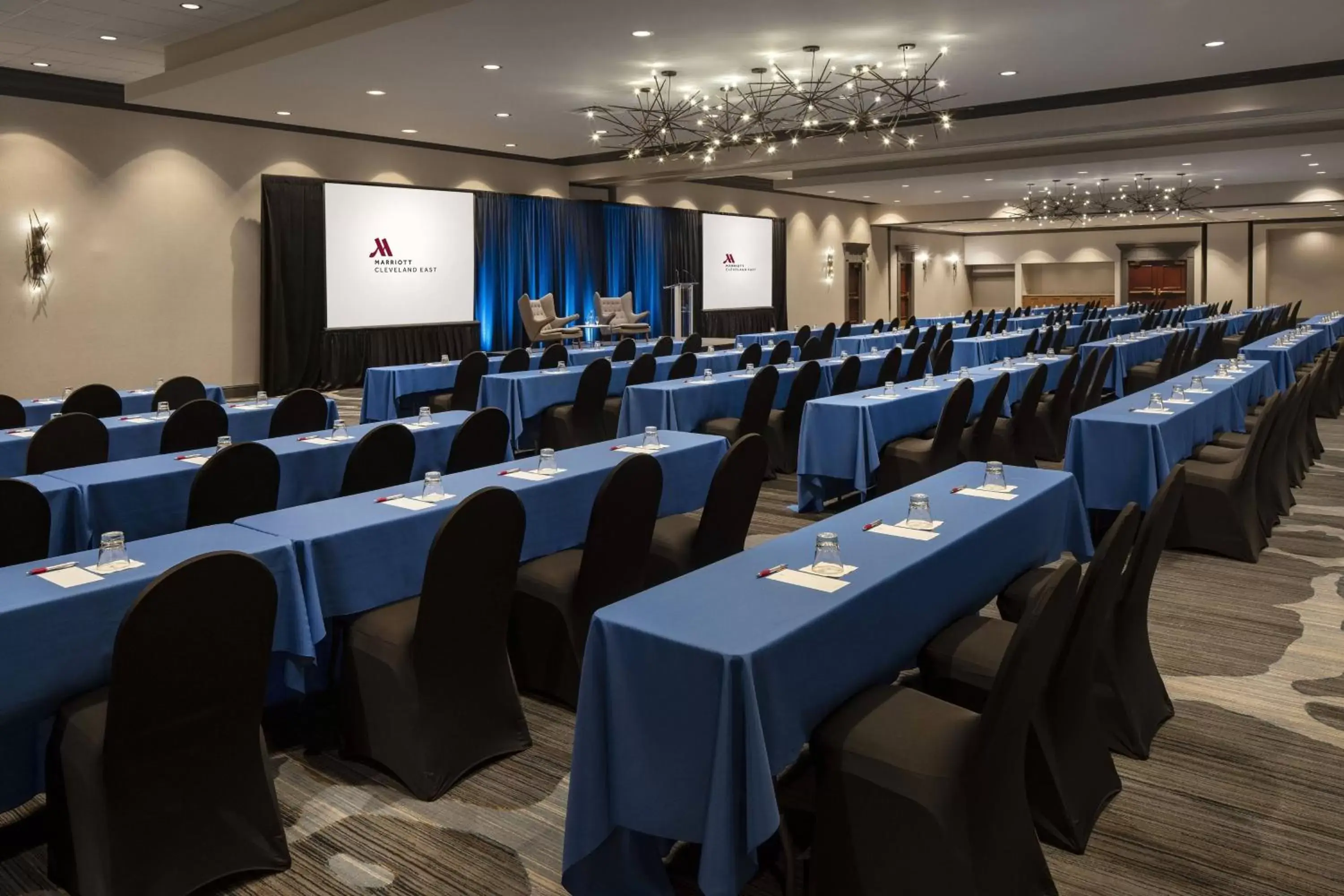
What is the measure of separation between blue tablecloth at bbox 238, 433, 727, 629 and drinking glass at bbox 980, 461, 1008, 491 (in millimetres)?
1550

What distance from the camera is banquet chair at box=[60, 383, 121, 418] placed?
705cm

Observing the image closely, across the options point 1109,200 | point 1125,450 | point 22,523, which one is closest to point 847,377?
point 1125,450

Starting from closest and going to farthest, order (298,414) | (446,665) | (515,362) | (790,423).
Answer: (446,665), (298,414), (790,423), (515,362)

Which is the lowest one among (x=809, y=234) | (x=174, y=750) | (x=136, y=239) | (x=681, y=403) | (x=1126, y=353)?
(x=174, y=750)

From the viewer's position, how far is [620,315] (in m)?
18.6

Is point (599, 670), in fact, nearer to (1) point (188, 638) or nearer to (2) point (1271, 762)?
(1) point (188, 638)

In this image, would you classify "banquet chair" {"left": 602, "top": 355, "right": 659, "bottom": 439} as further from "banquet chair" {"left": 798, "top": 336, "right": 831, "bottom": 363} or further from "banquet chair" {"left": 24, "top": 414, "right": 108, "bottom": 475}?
"banquet chair" {"left": 24, "top": 414, "right": 108, "bottom": 475}

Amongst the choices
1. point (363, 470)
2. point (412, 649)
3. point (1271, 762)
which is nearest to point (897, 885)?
point (412, 649)

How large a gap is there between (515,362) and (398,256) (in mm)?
6278

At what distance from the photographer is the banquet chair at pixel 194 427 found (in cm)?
594

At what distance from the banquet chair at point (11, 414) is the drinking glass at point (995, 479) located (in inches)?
240

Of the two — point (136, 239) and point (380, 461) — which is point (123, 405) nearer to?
point (380, 461)

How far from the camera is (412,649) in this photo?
309cm

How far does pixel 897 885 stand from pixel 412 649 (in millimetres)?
1540
